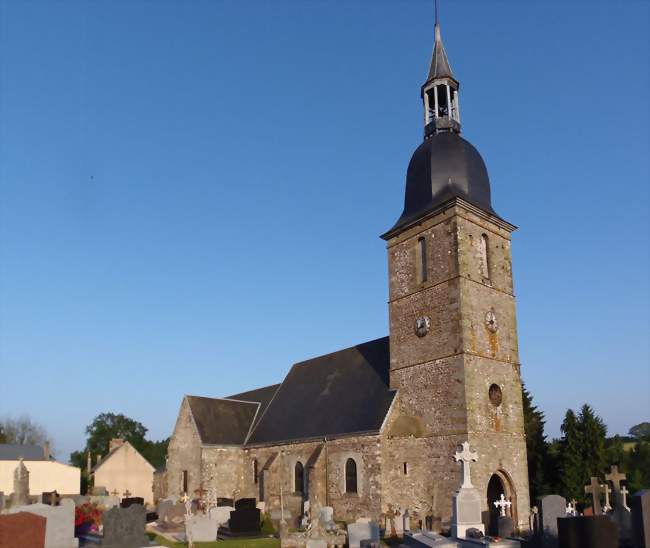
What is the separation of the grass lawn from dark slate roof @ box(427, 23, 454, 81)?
19.5 meters

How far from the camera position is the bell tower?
20984 mm

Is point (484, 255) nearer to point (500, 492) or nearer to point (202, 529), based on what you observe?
point (500, 492)

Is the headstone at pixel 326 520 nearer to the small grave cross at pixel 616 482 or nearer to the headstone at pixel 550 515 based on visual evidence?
the headstone at pixel 550 515

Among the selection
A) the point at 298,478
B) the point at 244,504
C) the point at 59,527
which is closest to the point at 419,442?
the point at 244,504

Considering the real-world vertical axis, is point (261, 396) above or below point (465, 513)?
above

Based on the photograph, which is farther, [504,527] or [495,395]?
[495,395]

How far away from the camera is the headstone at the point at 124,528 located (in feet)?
49.2

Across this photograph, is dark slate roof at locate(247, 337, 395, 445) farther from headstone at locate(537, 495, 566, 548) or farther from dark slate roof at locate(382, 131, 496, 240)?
headstone at locate(537, 495, 566, 548)

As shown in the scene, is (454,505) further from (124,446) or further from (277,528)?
(124,446)

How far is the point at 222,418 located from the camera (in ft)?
104

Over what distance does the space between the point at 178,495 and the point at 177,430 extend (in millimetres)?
3484

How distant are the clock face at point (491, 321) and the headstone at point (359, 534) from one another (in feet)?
29.2

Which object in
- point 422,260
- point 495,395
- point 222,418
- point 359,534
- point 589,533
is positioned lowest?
point 359,534

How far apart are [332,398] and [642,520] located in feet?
55.3
